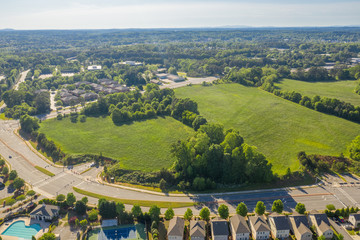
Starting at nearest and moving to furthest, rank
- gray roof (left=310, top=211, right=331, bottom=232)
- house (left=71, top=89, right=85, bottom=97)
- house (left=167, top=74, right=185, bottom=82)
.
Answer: gray roof (left=310, top=211, right=331, bottom=232) < house (left=71, top=89, right=85, bottom=97) < house (left=167, top=74, right=185, bottom=82)

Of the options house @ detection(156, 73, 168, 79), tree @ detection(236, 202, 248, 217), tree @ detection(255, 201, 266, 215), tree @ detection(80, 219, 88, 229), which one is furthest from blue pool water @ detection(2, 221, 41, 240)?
house @ detection(156, 73, 168, 79)

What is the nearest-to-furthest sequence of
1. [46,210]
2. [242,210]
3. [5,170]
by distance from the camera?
1. [242,210]
2. [46,210]
3. [5,170]

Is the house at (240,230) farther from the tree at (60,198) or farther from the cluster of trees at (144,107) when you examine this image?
the cluster of trees at (144,107)

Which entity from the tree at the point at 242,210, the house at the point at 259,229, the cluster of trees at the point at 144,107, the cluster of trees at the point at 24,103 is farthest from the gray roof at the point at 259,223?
the cluster of trees at the point at 24,103

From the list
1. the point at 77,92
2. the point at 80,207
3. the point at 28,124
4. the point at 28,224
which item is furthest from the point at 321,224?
the point at 77,92

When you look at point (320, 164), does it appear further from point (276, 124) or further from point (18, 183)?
point (18, 183)

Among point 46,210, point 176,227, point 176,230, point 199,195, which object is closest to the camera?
point 176,230

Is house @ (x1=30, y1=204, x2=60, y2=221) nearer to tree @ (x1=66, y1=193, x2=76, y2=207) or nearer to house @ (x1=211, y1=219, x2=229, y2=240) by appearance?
tree @ (x1=66, y1=193, x2=76, y2=207)
